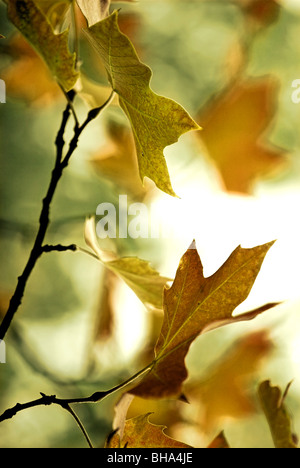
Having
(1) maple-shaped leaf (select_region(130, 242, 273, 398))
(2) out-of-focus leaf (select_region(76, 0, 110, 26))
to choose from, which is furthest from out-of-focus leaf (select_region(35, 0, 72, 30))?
(1) maple-shaped leaf (select_region(130, 242, 273, 398))

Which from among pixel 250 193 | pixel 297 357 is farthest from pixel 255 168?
pixel 297 357

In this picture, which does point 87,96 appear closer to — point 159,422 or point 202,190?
point 202,190

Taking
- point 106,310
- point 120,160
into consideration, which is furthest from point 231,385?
point 120,160

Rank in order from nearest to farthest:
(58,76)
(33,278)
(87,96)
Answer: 1. (58,76)
2. (87,96)
3. (33,278)

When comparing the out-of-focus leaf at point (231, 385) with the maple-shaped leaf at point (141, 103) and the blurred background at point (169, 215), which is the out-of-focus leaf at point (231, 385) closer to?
the blurred background at point (169, 215)

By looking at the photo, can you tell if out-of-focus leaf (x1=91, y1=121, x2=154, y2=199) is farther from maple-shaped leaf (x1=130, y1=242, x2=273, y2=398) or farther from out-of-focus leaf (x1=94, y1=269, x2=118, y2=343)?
maple-shaped leaf (x1=130, y1=242, x2=273, y2=398)

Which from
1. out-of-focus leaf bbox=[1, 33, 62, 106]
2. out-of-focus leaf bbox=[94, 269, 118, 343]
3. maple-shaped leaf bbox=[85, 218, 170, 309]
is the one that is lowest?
maple-shaped leaf bbox=[85, 218, 170, 309]
